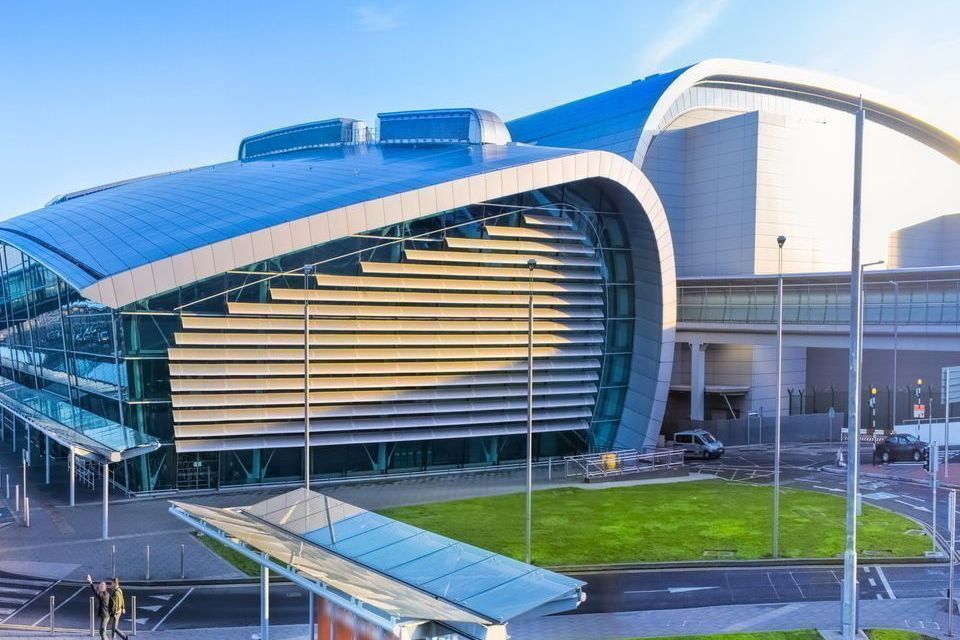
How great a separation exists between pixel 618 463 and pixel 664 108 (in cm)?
3079

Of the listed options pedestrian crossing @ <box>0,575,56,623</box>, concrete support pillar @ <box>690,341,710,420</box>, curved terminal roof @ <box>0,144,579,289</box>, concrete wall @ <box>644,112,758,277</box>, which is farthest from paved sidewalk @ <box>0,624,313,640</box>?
concrete wall @ <box>644,112,758,277</box>

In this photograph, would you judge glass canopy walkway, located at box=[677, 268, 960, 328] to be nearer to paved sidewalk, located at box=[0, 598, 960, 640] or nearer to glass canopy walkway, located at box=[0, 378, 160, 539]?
paved sidewalk, located at box=[0, 598, 960, 640]

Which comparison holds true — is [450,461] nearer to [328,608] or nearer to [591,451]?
[591,451]

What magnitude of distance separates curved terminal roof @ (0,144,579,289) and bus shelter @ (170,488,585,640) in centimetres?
1756

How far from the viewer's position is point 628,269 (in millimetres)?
44344

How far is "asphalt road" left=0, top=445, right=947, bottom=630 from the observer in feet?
65.5

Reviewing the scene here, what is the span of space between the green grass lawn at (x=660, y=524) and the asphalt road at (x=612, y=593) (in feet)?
4.23

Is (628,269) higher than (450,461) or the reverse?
higher

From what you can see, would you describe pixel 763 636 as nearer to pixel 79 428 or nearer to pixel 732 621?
pixel 732 621

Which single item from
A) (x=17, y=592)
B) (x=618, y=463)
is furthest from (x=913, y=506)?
(x=17, y=592)

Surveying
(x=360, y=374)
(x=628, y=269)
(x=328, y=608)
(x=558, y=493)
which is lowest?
(x=558, y=493)

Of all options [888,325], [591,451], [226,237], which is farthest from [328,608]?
[888,325]

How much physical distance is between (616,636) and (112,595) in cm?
1062

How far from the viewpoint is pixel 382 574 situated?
45.3ft
